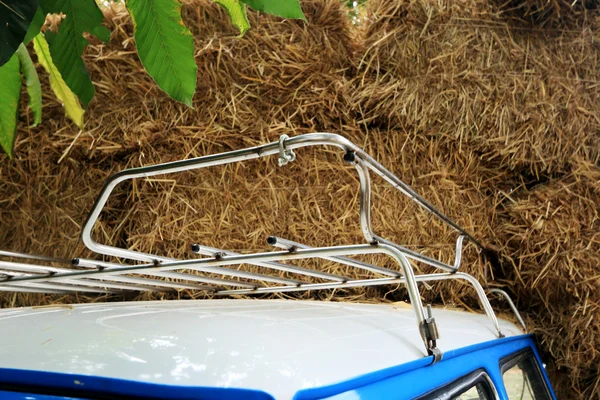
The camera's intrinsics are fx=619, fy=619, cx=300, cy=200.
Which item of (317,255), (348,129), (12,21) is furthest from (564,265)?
(12,21)

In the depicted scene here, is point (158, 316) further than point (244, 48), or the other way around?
point (244, 48)

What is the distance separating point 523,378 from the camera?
4.95 feet

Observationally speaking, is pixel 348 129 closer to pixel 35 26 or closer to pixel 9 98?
pixel 9 98

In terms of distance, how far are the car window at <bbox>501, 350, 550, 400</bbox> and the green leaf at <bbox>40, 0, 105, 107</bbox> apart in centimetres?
101

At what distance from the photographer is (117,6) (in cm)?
211

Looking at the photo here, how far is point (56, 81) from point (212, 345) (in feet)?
2.87

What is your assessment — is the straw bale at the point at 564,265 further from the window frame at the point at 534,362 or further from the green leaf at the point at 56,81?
the green leaf at the point at 56,81

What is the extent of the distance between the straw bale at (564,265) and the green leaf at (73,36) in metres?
1.51

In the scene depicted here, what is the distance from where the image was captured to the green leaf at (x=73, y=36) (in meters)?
0.87

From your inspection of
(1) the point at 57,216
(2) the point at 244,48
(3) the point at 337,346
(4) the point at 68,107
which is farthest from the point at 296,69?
(3) the point at 337,346

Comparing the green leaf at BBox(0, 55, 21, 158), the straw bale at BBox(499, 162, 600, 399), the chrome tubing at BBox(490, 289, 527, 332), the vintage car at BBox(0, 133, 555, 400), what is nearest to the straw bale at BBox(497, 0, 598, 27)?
the straw bale at BBox(499, 162, 600, 399)

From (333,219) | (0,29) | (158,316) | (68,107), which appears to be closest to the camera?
(0,29)

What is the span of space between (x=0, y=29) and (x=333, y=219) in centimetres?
141

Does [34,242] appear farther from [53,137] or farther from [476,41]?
[476,41]
